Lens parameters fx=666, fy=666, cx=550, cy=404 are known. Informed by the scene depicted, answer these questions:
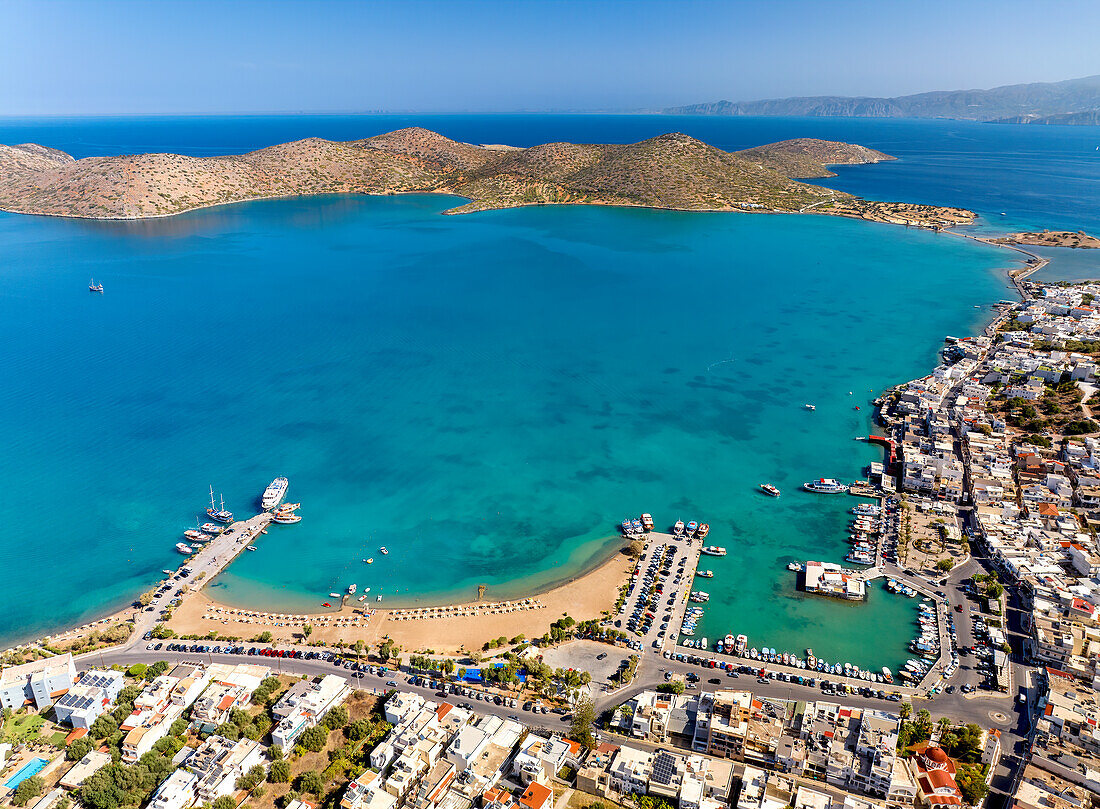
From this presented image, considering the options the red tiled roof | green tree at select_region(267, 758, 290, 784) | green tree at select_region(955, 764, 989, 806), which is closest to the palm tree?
green tree at select_region(955, 764, 989, 806)

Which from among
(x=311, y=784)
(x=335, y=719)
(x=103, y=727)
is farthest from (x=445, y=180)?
(x=311, y=784)

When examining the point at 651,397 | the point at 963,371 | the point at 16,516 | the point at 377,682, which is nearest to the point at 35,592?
the point at 16,516

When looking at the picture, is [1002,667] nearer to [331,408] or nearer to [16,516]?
[331,408]

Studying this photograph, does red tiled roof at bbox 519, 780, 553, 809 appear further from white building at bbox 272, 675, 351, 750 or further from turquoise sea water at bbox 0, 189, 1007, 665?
turquoise sea water at bbox 0, 189, 1007, 665

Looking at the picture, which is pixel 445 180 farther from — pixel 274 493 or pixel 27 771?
pixel 27 771

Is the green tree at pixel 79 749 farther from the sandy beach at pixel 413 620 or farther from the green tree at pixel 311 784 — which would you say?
the green tree at pixel 311 784

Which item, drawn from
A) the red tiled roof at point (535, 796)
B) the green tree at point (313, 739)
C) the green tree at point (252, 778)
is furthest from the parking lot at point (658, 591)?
the green tree at point (252, 778)
